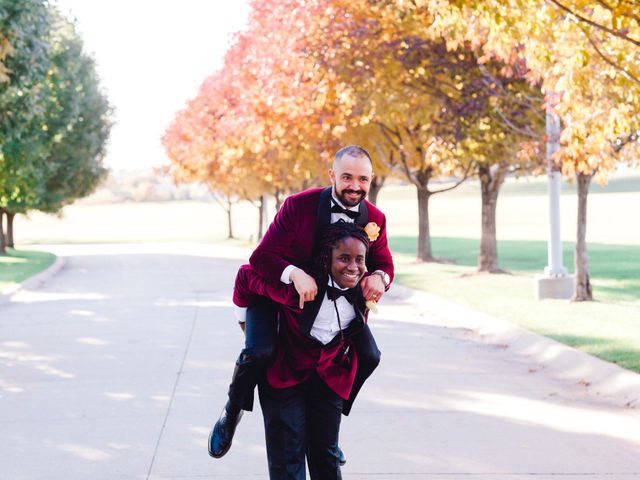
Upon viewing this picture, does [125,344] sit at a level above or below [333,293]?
below

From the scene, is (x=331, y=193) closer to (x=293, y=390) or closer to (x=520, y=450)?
(x=293, y=390)

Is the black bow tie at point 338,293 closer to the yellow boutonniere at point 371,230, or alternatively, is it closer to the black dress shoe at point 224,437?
the yellow boutonniere at point 371,230

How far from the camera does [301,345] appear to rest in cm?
504

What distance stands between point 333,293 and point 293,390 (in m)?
0.52

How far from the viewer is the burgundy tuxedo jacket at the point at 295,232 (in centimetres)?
501

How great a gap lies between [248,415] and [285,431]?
3814 mm

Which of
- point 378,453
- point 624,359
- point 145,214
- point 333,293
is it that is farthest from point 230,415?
point 145,214

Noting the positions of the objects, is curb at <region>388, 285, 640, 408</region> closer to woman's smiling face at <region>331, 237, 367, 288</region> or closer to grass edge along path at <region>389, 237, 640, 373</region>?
grass edge along path at <region>389, 237, 640, 373</region>

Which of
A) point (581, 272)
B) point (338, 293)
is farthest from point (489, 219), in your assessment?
point (338, 293)

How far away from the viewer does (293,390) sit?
200 inches

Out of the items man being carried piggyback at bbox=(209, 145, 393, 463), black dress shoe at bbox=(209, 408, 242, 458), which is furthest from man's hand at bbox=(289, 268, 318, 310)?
black dress shoe at bbox=(209, 408, 242, 458)

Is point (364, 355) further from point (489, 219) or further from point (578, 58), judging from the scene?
point (489, 219)

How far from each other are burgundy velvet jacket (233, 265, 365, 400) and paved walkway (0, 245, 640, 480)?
5.58 feet

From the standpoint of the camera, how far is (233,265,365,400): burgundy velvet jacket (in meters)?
4.95
